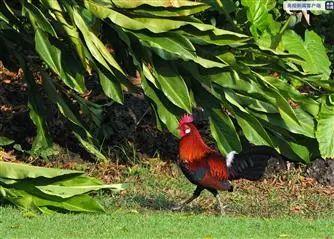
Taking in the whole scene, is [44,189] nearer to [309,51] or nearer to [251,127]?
[251,127]

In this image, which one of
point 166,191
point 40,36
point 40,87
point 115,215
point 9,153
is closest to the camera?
point 115,215

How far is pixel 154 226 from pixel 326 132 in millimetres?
2831

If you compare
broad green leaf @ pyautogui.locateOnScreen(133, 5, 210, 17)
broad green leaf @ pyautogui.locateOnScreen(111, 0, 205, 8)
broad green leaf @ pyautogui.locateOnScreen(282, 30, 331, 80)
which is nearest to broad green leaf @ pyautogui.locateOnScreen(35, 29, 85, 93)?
broad green leaf @ pyautogui.locateOnScreen(111, 0, 205, 8)

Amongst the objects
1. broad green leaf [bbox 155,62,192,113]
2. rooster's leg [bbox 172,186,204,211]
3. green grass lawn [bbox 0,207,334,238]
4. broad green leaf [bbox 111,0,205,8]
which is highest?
broad green leaf [bbox 111,0,205,8]

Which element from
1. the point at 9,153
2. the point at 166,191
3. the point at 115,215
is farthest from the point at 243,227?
the point at 9,153

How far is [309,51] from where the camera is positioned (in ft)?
35.1

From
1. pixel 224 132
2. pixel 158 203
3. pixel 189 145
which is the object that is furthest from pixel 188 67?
pixel 158 203

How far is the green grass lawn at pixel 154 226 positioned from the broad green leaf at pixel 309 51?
244 cm

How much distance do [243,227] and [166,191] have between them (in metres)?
2.67

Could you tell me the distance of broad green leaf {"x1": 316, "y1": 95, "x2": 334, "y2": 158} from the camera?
32.3 ft

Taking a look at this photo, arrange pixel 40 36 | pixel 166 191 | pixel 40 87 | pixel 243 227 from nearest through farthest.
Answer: pixel 243 227, pixel 40 36, pixel 166 191, pixel 40 87

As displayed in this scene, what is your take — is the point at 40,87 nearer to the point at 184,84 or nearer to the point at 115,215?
the point at 184,84

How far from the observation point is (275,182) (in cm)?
1105

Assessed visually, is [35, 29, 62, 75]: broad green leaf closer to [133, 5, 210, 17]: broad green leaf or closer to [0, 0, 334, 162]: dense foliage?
[0, 0, 334, 162]: dense foliage
